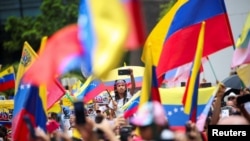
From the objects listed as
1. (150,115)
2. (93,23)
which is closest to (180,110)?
A: (93,23)

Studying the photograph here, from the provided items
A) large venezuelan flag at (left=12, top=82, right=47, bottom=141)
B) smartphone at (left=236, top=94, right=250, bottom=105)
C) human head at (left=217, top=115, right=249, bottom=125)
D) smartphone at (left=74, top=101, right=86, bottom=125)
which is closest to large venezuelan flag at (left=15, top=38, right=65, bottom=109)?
large venezuelan flag at (left=12, top=82, right=47, bottom=141)

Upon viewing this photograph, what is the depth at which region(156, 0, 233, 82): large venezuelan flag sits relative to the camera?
9.07 metres

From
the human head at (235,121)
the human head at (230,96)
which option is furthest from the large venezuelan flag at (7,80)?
the human head at (235,121)

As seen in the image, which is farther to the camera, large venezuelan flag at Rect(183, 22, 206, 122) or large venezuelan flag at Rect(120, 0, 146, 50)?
large venezuelan flag at Rect(183, 22, 206, 122)

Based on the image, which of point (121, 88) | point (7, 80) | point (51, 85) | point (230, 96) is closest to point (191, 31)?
point (230, 96)

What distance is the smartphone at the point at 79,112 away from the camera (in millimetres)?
6043

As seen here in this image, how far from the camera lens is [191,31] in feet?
30.3

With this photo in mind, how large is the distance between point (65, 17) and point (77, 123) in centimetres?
2896

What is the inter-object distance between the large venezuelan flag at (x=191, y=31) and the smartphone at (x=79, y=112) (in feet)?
9.49

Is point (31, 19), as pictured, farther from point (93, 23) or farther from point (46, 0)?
point (93, 23)

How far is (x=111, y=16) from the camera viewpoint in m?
6.32

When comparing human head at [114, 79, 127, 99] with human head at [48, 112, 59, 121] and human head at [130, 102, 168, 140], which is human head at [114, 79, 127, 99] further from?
human head at [130, 102, 168, 140]

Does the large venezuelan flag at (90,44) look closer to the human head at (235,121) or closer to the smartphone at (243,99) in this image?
the human head at (235,121)

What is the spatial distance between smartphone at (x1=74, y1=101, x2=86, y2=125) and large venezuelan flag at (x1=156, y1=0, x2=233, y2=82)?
2893mm
